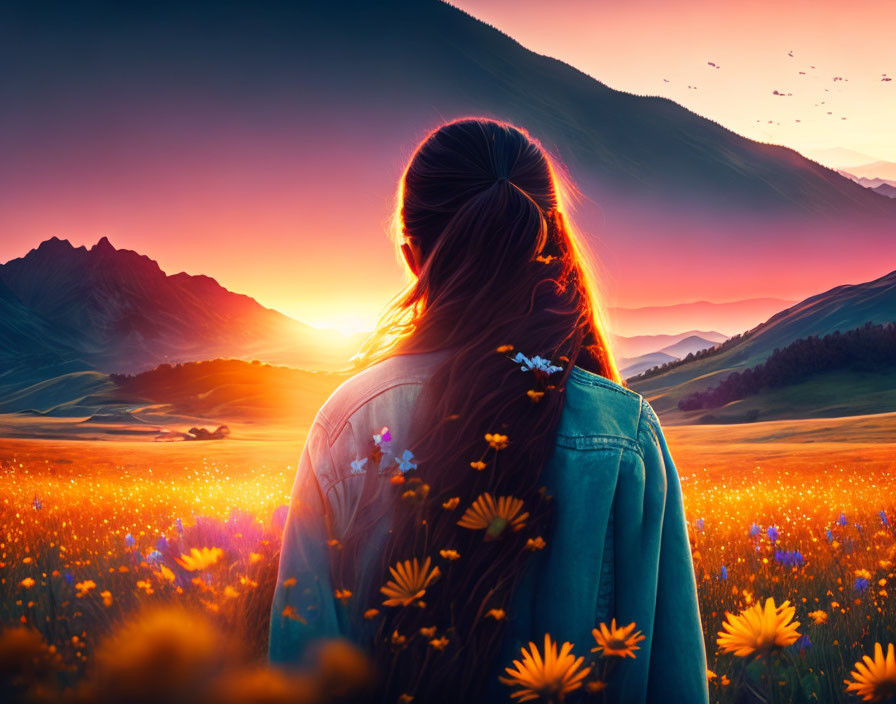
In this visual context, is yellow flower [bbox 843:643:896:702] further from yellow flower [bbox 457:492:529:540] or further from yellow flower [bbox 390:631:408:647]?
yellow flower [bbox 390:631:408:647]

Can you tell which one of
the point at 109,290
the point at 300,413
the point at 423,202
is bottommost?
the point at 300,413

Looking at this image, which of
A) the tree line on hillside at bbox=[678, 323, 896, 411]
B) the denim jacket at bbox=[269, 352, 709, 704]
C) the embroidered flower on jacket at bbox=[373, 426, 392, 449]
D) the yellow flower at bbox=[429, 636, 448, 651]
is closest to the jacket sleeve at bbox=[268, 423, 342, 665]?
the denim jacket at bbox=[269, 352, 709, 704]

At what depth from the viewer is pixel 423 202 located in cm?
217

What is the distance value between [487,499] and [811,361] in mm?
38078

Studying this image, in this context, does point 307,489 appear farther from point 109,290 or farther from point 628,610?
point 109,290

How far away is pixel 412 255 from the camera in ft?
7.79

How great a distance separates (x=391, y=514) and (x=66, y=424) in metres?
25.8

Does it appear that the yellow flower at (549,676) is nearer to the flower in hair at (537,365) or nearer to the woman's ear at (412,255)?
the flower in hair at (537,365)

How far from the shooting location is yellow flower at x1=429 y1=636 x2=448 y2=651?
1.63 m

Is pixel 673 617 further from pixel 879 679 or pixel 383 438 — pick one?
pixel 383 438

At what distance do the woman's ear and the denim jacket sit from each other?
0.50 meters

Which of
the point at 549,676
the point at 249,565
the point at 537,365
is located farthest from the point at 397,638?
the point at 249,565

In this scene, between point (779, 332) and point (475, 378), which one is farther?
point (779, 332)

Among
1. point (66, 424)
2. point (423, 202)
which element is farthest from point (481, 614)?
point (66, 424)
